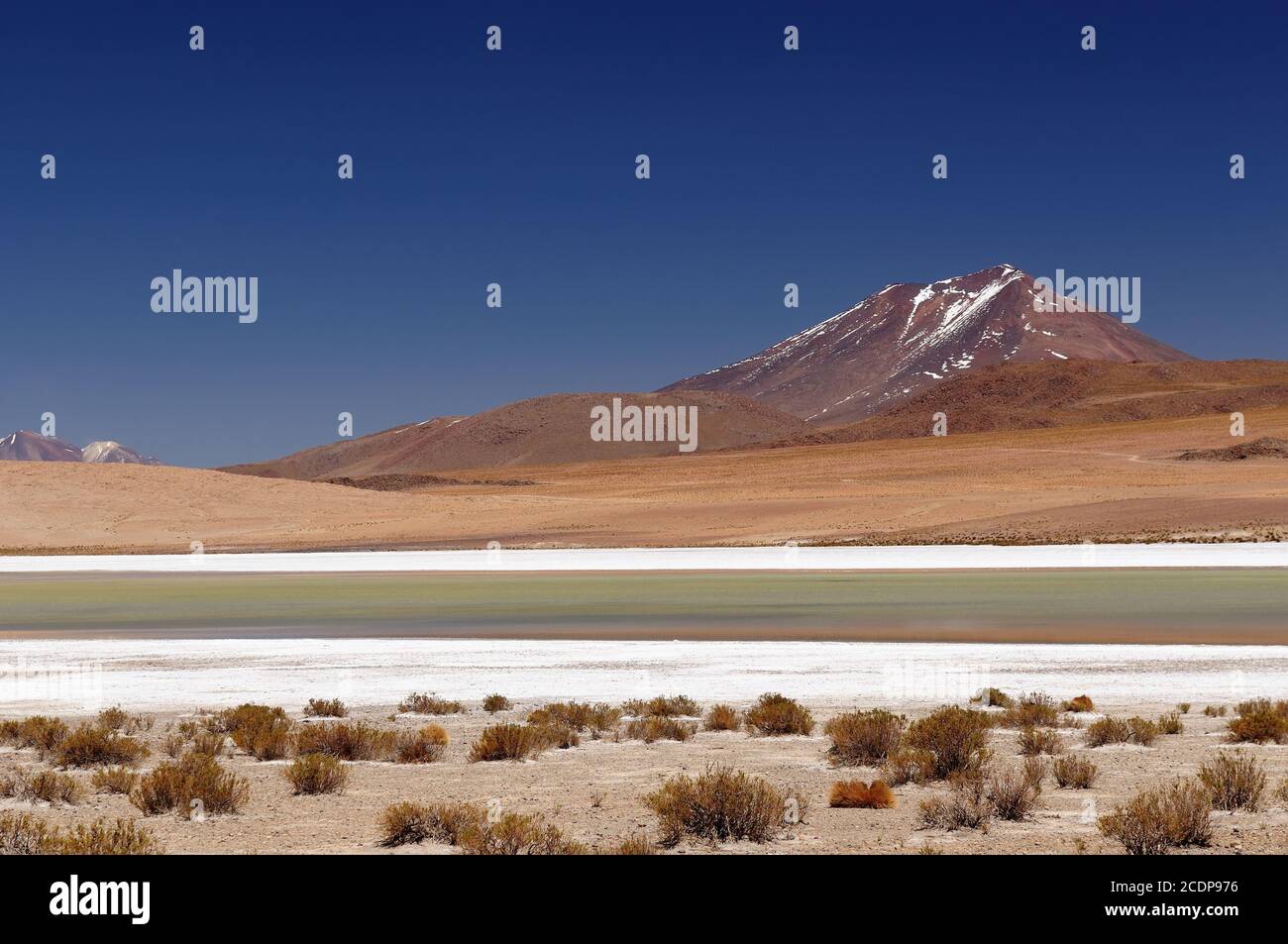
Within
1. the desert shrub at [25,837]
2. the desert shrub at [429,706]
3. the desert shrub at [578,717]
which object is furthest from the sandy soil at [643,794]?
the desert shrub at [429,706]

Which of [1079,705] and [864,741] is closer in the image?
[864,741]

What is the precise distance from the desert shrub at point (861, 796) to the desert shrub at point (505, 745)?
2.73 metres

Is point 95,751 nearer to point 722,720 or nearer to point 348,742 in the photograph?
point 348,742

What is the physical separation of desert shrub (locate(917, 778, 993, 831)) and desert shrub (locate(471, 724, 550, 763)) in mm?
3294

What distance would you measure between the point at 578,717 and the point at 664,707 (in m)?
0.89

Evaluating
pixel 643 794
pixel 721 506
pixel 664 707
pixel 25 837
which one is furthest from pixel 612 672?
pixel 721 506

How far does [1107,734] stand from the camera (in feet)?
36.2

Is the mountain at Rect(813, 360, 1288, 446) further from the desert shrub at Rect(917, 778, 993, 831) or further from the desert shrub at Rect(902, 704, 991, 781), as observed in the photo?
the desert shrub at Rect(917, 778, 993, 831)

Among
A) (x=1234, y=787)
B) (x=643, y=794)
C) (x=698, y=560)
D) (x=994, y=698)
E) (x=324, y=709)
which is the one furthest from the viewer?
(x=698, y=560)
